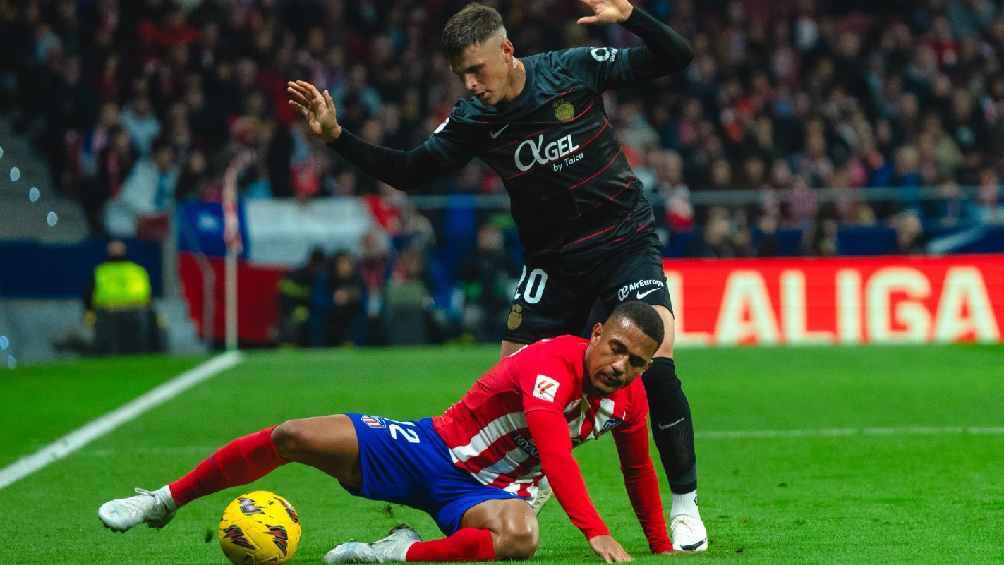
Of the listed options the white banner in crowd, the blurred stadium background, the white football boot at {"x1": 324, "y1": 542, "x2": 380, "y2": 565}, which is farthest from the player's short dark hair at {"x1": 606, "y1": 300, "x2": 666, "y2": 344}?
the white banner in crowd

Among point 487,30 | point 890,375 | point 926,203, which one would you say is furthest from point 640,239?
point 926,203

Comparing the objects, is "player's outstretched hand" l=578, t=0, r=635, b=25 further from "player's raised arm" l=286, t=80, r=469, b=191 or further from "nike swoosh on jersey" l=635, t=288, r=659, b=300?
"nike swoosh on jersey" l=635, t=288, r=659, b=300

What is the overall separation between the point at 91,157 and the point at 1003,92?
1223cm

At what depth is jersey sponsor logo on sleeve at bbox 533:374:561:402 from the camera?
606 cm

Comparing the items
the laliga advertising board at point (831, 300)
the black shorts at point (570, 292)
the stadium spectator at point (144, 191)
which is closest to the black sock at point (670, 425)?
the black shorts at point (570, 292)

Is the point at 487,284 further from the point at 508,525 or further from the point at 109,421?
the point at 508,525

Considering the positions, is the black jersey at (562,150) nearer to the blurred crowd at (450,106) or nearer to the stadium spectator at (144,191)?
the blurred crowd at (450,106)

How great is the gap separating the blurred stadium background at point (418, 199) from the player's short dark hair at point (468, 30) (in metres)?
7.58

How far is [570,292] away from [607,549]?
1.84 m

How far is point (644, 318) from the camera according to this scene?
606cm

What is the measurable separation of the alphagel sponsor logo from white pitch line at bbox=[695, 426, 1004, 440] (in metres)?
4.01

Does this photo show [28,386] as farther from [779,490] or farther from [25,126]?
[779,490]

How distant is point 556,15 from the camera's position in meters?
24.9

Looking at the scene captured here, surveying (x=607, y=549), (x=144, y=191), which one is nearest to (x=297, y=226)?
(x=144, y=191)
